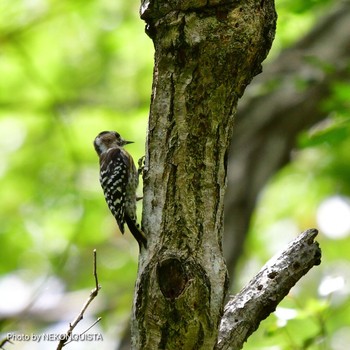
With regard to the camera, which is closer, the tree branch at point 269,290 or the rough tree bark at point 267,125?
the tree branch at point 269,290

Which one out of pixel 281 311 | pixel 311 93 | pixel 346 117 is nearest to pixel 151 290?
pixel 281 311

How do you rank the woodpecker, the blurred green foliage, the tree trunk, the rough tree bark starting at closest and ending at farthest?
1. the tree trunk
2. the woodpecker
3. the rough tree bark
4. the blurred green foliage

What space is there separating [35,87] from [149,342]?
9.61 meters

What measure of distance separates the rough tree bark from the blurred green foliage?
0.88 meters

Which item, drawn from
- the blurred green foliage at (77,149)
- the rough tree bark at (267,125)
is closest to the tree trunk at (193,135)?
the rough tree bark at (267,125)

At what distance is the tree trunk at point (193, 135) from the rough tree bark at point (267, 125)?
5.63 meters

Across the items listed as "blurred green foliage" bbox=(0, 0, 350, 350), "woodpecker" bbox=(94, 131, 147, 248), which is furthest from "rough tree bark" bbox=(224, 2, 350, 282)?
"woodpecker" bbox=(94, 131, 147, 248)

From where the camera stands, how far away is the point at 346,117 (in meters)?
6.15

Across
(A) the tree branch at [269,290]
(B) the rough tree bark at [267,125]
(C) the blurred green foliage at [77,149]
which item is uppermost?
(C) the blurred green foliage at [77,149]

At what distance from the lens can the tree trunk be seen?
12.8 feet

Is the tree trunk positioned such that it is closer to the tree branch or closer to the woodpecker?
the tree branch

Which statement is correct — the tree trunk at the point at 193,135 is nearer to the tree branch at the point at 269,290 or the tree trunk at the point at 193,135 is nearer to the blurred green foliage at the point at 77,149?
the tree branch at the point at 269,290

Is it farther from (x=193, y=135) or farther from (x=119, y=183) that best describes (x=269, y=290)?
(x=119, y=183)

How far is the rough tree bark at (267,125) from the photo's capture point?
391 inches
